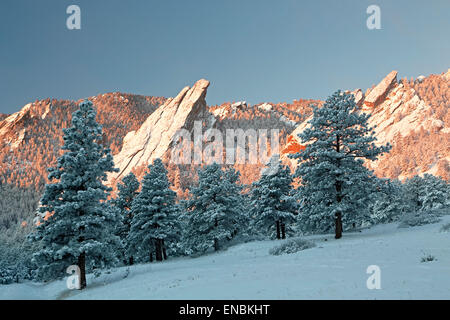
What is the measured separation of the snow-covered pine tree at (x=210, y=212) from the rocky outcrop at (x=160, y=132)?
139 metres

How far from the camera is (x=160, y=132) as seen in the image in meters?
180

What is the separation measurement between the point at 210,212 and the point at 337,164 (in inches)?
500

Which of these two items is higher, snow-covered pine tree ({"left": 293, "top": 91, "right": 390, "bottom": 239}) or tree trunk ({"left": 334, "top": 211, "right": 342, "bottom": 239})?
snow-covered pine tree ({"left": 293, "top": 91, "right": 390, "bottom": 239})

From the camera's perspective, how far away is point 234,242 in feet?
101

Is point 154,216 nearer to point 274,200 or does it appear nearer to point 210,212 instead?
point 210,212

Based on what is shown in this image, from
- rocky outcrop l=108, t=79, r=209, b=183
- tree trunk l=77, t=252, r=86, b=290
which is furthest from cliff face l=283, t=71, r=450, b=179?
tree trunk l=77, t=252, r=86, b=290

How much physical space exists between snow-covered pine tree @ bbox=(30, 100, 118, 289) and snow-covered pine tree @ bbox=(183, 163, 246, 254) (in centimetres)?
1208

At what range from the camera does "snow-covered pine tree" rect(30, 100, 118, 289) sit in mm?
15758

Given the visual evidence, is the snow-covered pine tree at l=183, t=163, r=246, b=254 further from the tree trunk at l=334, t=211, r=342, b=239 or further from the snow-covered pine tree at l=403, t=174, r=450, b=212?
the snow-covered pine tree at l=403, t=174, r=450, b=212

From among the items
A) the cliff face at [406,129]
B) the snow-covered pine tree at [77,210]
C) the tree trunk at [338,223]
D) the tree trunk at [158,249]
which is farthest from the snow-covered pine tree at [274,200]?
the cliff face at [406,129]

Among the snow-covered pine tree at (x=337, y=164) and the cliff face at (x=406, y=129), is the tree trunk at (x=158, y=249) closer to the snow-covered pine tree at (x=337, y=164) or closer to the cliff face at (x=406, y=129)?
the snow-covered pine tree at (x=337, y=164)

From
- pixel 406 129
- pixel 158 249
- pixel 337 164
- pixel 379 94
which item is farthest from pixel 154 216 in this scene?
pixel 379 94

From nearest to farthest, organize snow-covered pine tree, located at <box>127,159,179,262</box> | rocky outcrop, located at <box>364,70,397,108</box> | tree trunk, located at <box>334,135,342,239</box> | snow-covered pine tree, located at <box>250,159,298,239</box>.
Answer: tree trunk, located at <box>334,135,342,239</box> → snow-covered pine tree, located at <box>127,159,179,262</box> → snow-covered pine tree, located at <box>250,159,298,239</box> → rocky outcrop, located at <box>364,70,397,108</box>
